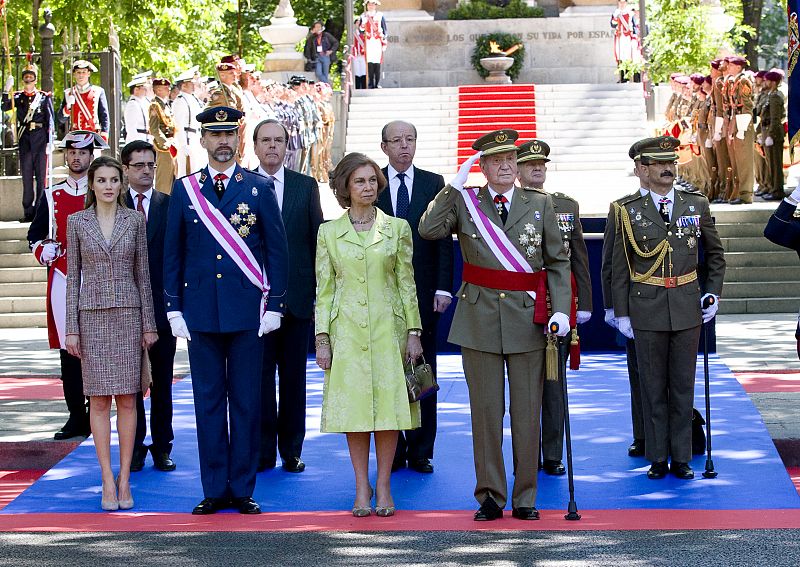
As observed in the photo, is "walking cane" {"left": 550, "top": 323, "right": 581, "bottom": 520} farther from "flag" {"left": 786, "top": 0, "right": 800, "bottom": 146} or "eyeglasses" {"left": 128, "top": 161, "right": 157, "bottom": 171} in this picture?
"eyeglasses" {"left": 128, "top": 161, "right": 157, "bottom": 171}

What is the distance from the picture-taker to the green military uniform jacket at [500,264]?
8227 millimetres

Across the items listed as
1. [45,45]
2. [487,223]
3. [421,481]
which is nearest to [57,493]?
[421,481]

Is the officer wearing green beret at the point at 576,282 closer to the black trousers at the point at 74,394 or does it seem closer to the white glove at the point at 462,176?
the white glove at the point at 462,176

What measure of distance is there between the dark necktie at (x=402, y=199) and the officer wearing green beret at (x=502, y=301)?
1.02 m

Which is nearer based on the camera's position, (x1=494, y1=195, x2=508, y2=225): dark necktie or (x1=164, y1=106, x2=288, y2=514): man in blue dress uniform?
(x1=494, y1=195, x2=508, y2=225): dark necktie

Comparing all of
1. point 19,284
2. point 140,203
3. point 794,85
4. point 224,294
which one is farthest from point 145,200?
point 19,284

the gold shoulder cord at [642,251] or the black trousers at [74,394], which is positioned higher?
the gold shoulder cord at [642,251]

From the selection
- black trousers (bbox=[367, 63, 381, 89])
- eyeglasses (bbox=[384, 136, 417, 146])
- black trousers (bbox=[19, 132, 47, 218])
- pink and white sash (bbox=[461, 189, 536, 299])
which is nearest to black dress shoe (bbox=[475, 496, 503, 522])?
pink and white sash (bbox=[461, 189, 536, 299])

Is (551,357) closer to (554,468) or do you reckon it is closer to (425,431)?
(554,468)

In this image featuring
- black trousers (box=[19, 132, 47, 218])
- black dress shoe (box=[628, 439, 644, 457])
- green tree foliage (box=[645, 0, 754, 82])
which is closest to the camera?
black dress shoe (box=[628, 439, 644, 457])

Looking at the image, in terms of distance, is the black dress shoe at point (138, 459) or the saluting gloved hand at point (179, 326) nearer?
the saluting gloved hand at point (179, 326)

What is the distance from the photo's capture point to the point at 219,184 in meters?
8.55

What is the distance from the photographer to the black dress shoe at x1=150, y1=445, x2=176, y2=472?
31.7 feet

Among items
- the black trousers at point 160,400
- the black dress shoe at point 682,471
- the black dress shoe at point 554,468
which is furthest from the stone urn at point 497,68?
the black dress shoe at point 682,471
